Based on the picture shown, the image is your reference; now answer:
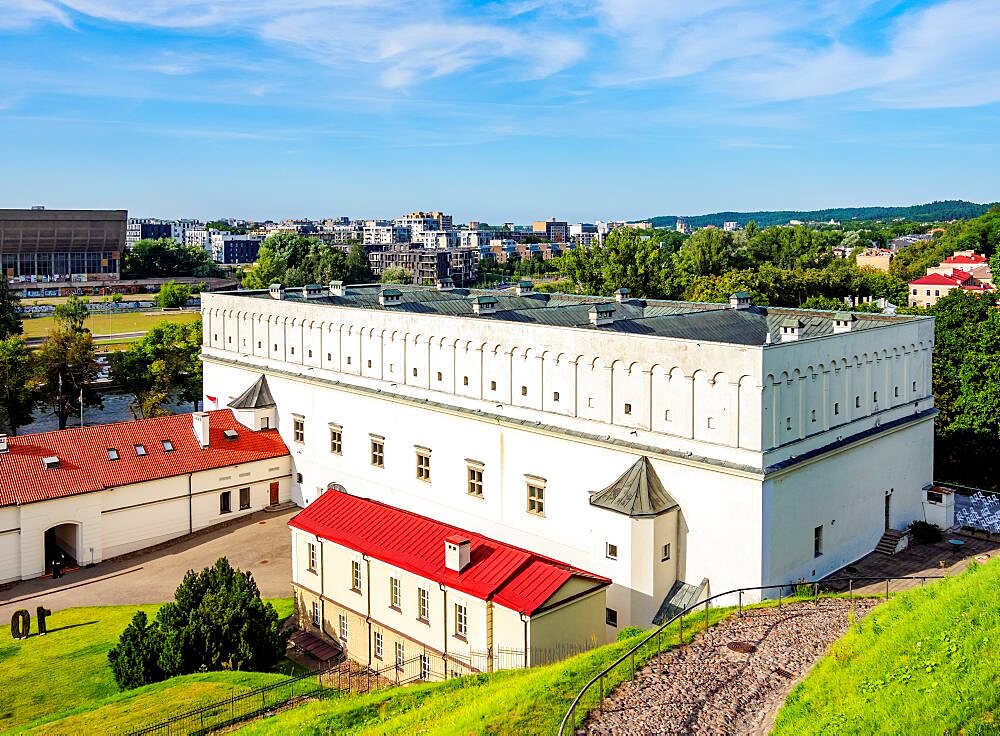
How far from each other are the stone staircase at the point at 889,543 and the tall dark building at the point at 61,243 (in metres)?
147

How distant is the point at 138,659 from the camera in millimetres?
22812

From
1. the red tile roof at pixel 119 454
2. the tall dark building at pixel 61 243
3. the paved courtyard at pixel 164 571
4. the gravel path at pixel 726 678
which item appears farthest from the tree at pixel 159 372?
the tall dark building at pixel 61 243

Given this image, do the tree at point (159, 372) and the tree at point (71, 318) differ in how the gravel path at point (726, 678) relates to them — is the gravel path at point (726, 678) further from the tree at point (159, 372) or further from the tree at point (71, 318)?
the tree at point (71, 318)

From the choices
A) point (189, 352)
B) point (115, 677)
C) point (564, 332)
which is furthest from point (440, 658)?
point (189, 352)

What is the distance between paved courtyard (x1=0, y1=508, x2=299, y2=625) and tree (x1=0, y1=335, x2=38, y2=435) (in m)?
20.9

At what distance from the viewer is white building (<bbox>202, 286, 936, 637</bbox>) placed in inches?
931

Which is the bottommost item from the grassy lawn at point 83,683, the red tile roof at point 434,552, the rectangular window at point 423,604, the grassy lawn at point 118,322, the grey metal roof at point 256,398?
the grassy lawn at point 83,683

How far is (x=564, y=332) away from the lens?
27.6 meters

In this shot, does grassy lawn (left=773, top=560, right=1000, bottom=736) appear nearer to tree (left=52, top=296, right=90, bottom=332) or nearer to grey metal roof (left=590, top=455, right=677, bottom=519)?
grey metal roof (left=590, top=455, right=677, bottom=519)

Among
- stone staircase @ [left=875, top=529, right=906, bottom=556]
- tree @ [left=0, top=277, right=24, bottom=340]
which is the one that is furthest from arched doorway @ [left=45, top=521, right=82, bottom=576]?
tree @ [left=0, top=277, right=24, bottom=340]

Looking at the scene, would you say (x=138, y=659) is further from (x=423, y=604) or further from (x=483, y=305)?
(x=483, y=305)

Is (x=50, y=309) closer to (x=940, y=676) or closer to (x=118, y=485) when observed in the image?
(x=118, y=485)

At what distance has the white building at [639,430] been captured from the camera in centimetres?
2366

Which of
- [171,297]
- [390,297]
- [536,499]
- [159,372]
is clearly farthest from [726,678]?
[171,297]
